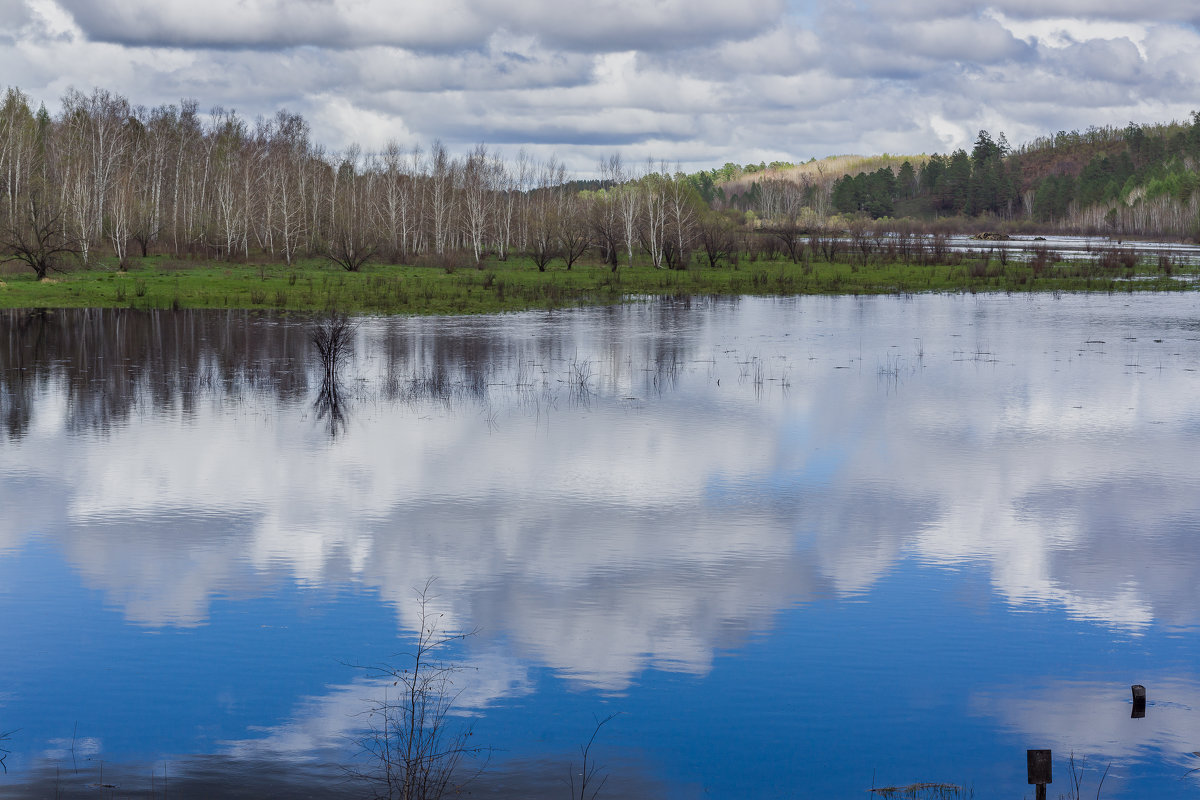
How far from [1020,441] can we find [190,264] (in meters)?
54.9

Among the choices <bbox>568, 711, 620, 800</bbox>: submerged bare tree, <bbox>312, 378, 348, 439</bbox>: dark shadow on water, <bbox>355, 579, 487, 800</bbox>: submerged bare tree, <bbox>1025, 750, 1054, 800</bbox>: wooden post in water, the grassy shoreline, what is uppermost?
the grassy shoreline

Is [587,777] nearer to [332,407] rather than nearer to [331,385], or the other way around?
[332,407]

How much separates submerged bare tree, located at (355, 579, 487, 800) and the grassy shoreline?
3649cm

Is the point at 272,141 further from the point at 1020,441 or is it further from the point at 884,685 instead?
the point at 884,685

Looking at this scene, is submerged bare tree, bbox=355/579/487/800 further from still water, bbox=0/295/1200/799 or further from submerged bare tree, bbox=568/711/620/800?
submerged bare tree, bbox=568/711/620/800

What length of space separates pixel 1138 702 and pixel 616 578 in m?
5.78

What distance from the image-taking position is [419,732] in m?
9.89

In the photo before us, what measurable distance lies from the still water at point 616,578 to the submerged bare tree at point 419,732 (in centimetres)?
15

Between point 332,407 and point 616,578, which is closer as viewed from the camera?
point 616,578

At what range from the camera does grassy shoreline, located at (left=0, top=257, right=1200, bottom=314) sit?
49.1 meters

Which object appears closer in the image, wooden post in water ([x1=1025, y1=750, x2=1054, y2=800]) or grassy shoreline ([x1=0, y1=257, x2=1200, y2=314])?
wooden post in water ([x1=1025, y1=750, x2=1054, y2=800])

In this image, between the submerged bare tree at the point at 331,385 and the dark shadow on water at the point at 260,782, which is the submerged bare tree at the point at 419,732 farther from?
the submerged bare tree at the point at 331,385

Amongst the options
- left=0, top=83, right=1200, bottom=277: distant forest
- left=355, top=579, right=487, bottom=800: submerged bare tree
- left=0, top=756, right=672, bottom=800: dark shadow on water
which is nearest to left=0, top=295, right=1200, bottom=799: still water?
left=0, top=756, right=672, bottom=800: dark shadow on water

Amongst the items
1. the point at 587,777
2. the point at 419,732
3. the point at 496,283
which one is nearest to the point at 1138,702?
the point at 587,777
